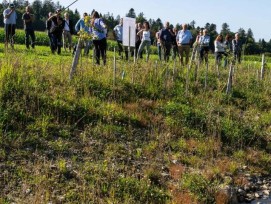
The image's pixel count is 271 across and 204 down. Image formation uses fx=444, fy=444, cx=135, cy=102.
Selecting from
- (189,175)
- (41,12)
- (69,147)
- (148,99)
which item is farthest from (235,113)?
(41,12)

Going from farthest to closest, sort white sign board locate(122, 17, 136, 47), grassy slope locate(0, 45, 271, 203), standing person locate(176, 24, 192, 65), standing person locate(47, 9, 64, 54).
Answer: standing person locate(47, 9, 64, 54) < standing person locate(176, 24, 192, 65) < white sign board locate(122, 17, 136, 47) < grassy slope locate(0, 45, 271, 203)

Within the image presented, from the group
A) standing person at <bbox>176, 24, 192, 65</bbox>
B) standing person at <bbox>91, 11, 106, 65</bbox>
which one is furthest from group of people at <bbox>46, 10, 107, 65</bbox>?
standing person at <bbox>176, 24, 192, 65</bbox>

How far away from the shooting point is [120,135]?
Answer: 977 cm

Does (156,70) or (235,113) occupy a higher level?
(156,70)

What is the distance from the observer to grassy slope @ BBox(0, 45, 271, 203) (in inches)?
295

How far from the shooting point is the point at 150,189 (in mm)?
7641

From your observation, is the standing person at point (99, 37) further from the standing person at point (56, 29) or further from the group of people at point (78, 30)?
the standing person at point (56, 29)

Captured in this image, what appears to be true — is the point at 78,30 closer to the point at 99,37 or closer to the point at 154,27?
the point at 99,37

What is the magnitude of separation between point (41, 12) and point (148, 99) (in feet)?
Answer: 260

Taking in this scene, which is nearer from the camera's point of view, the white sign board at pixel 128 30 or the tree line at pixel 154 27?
the white sign board at pixel 128 30

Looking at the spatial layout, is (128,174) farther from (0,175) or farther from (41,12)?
(41,12)

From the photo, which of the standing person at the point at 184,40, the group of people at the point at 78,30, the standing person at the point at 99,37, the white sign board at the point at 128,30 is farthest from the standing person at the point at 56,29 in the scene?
the white sign board at the point at 128,30

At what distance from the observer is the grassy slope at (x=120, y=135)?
7.49 metres

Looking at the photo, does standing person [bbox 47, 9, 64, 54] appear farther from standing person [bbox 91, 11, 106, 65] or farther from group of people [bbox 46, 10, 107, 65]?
standing person [bbox 91, 11, 106, 65]
